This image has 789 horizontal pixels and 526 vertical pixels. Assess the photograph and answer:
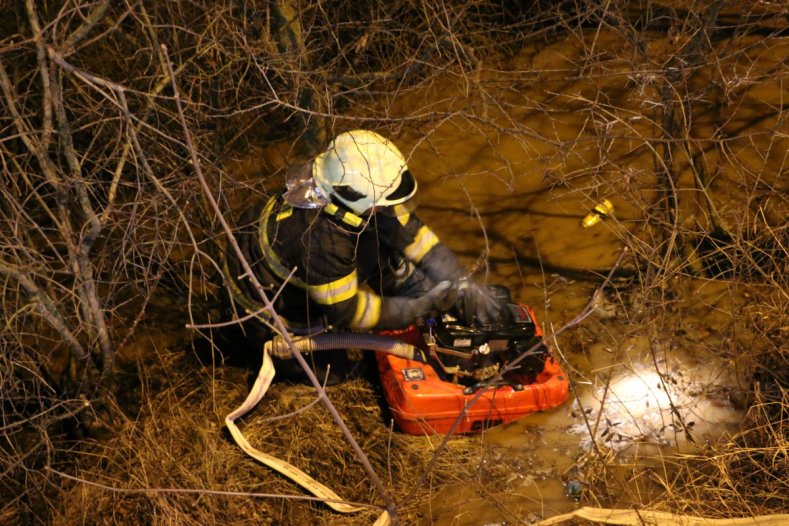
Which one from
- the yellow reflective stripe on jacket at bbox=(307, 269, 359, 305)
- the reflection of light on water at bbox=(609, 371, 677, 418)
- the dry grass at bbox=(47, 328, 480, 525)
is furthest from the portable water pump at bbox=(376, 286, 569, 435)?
the yellow reflective stripe on jacket at bbox=(307, 269, 359, 305)

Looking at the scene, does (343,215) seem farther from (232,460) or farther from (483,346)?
(232,460)

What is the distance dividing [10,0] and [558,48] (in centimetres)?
456

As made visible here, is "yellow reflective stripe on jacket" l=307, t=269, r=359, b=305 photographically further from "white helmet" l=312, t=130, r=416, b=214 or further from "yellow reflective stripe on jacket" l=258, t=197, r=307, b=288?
"white helmet" l=312, t=130, r=416, b=214

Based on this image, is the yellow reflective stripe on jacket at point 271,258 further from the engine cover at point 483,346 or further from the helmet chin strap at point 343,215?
the engine cover at point 483,346

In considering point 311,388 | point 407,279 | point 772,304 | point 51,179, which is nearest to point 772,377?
point 772,304

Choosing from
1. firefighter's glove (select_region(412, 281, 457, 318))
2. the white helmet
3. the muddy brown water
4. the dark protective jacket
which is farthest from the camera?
firefighter's glove (select_region(412, 281, 457, 318))

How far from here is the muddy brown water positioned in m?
3.89

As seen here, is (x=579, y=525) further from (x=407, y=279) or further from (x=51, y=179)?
(x=51, y=179)

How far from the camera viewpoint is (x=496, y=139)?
588 cm

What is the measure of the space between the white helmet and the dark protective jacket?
0.09m

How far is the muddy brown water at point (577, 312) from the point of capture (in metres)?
3.89

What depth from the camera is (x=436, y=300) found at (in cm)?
405

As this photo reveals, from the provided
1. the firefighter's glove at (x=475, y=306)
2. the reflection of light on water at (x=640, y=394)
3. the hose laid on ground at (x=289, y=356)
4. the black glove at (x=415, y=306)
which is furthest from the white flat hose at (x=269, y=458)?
the reflection of light on water at (x=640, y=394)

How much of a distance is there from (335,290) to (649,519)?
1991 mm
